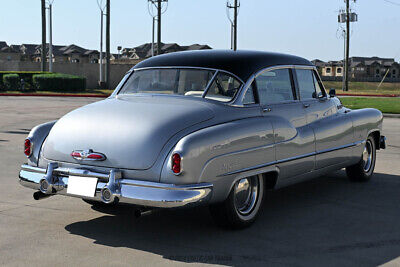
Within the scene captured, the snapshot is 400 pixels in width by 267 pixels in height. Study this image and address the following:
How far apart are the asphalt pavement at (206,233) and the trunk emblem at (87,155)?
0.74m

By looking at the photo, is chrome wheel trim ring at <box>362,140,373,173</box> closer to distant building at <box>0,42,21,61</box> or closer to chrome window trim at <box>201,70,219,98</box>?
Result: chrome window trim at <box>201,70,219,98</box>

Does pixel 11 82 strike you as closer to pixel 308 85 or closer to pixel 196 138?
pixel 308 85

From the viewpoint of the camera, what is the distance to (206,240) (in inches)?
219

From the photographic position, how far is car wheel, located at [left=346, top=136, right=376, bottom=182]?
8.42m

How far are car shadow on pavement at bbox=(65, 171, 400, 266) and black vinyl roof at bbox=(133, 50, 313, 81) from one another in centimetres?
154

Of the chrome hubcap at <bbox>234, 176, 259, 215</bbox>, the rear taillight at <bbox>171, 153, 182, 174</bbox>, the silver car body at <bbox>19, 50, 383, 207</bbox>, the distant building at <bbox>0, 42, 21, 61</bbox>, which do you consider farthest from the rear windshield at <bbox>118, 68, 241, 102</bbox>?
the distant building at <bbox>0, 42, 21, 61</bbox>

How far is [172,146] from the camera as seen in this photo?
206 inches

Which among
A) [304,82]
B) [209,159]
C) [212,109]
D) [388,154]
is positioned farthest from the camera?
[388,154]

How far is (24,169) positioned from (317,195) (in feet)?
11.7

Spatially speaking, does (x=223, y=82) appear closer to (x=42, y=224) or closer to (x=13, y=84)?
(x=42, y=224)

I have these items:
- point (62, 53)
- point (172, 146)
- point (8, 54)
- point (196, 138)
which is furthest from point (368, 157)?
point (62, 53)

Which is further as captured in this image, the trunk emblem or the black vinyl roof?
the black vinyl roof

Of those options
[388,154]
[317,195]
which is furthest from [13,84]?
[317,195]

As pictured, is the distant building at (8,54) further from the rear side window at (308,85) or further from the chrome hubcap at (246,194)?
the chrome hubcap at (246,194)
